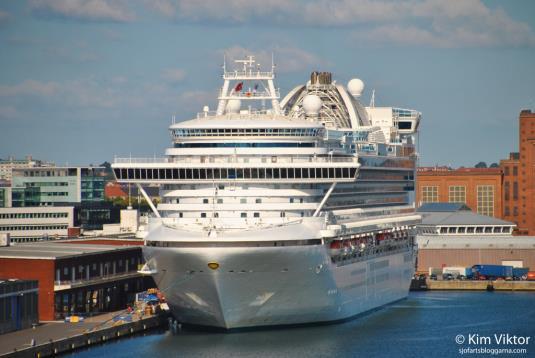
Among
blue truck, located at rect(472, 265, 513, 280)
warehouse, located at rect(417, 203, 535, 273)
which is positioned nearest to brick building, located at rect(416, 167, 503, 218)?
warehouse, located at rect(417, 203, 535, 273)

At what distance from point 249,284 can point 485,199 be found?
307ft

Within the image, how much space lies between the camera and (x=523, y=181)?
146125 millimetres

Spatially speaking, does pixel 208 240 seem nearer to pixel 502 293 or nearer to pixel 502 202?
pixel 502 293

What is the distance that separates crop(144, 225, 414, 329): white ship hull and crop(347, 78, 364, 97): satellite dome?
27546 millimetres

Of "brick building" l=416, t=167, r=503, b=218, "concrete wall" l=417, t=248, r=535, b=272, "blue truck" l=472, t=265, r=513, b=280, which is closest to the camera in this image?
"blue truck" l=472, t=265, r=513, b=280

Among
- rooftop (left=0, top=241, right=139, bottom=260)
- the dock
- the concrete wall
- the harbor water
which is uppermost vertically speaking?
rooftop (left=0, top=241, right=139, bottom=260)

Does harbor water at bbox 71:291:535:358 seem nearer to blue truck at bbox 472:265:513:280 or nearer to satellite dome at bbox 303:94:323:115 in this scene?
satellite dome at bbox 303:94:323:115

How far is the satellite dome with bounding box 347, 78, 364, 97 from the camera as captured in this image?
90188 mm

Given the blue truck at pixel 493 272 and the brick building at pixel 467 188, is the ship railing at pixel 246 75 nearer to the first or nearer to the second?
the blue truck at pixel 493 272

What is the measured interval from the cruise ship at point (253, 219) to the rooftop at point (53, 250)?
20.6 feet

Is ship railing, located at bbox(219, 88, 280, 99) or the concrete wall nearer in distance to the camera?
ship railing, located at bbox(219, 88, 280, 99)

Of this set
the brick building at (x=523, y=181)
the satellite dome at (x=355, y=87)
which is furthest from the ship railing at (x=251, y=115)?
the brick building at (x=523, y=181)

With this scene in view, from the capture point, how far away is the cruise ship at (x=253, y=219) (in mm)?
58938

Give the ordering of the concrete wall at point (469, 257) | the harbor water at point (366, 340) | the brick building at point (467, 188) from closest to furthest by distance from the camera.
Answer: the harbor water at point (366, 340) → the concrete wall at point (469, 257) → the brick building at point (467, 188)
